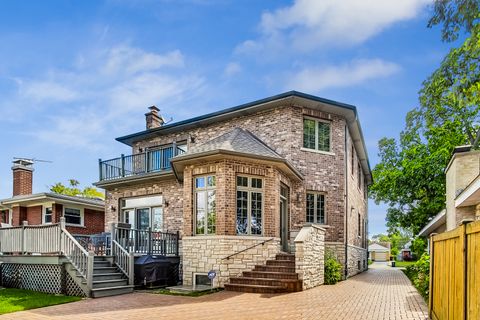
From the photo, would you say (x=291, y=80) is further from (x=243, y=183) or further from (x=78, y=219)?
(x=78, y=219)

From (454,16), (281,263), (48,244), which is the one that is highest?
(454,16)

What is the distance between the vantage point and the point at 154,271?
41.3ft

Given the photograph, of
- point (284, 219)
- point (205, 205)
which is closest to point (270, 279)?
point (205, 205)

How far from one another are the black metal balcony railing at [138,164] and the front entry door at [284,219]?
4.99 metres

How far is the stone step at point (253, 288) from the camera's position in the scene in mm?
10820

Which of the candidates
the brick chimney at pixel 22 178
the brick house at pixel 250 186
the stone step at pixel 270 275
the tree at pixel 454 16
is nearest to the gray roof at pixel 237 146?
the brick house at pixel 250 186

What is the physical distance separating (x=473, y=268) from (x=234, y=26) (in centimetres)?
981

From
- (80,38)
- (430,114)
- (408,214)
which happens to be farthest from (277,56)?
(408,214)

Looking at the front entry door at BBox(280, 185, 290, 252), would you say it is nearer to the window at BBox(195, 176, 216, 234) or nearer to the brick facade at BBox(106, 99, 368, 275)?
the brick facade at BBox(106, 99, 368, 275)

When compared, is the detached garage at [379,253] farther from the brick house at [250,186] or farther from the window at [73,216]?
the window at [73,216]

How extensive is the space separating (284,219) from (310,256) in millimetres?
3086

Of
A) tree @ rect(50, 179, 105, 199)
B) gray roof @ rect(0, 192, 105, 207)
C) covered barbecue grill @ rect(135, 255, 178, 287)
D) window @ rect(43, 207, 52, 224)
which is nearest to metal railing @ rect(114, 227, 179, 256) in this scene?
covered barbecue grill @ rect(135, 255, 178, 287)

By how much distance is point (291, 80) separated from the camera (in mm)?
16156

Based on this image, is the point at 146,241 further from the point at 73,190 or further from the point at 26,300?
the point at 73,190
